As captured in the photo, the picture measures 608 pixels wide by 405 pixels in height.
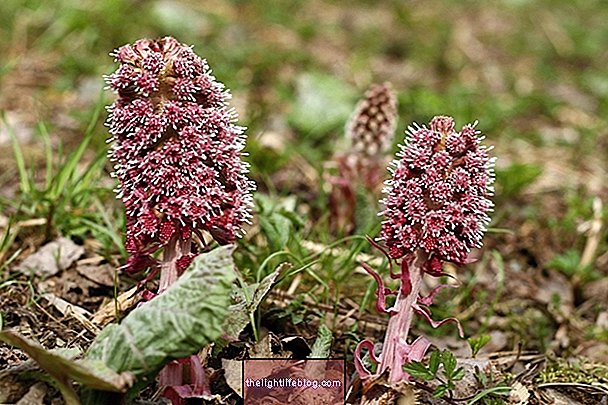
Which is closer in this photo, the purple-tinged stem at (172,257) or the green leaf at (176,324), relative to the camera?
the green leaf at (176,324)

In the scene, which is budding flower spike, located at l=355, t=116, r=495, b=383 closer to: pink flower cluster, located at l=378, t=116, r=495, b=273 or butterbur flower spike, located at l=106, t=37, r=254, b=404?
pink flower cluster, located at l=378, t=116, r=495, b=273

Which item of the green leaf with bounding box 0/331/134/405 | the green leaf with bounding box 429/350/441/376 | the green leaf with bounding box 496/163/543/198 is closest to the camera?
the green leaf with bounding box 0/331/134/405

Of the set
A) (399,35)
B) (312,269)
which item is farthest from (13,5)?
(312,269)

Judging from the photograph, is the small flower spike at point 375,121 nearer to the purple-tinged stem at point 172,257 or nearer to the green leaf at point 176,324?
the purple-tinged stem at point 172,257

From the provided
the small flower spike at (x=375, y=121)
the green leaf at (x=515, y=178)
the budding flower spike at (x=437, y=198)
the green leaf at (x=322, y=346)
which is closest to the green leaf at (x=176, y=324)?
the budding flower spike at (x=437, y=198)

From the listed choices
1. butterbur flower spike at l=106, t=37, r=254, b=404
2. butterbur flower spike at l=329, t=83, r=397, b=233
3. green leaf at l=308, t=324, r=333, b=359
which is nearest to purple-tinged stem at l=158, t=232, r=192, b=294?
butterbur flower spike at l=106, t=37, r=254, b=404

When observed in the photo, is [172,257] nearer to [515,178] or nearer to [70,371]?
[70,371]
